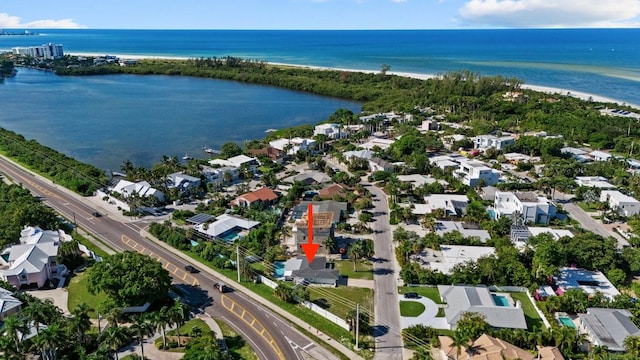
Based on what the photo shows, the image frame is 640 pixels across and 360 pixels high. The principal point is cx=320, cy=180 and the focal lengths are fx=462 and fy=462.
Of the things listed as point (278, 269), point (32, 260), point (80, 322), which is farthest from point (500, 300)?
point (32, 260)

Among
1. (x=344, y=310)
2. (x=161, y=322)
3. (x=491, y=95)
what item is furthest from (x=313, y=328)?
(x=491, y=95)

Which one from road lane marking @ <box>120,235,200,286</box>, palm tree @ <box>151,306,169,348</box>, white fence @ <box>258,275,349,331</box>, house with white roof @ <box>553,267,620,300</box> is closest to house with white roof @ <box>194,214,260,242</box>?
road lane marking @ <box>120,235,200,286</box>

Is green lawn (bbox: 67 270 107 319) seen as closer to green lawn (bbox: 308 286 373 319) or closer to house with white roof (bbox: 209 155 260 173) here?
green lawn (bbox: 308 286 373 319)

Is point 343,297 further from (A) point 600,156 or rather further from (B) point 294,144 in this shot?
(A) point 600,156

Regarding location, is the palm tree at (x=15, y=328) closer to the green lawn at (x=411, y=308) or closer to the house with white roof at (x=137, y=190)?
the green lawn at (x=411, y=308)

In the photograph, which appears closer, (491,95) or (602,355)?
(602,355)

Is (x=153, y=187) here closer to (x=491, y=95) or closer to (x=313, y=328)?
(x=313, y=328)

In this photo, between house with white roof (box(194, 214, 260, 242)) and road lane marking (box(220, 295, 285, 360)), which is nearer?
road lane marking (box(220, 295, 285, 360))
